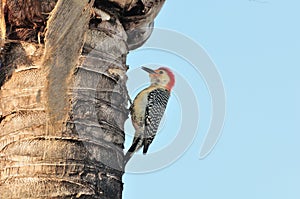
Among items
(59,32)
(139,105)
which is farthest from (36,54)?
(139,105)

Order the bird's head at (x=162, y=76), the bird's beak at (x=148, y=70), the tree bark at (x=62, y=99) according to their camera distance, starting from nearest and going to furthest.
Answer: the tree bark at (x=62, y=99)
the bird's beak at (x=148, y=70)
the bird's head at (x=162, y=76)

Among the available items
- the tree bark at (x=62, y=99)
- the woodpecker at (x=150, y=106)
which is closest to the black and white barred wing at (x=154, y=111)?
the woodpecker at (x=150, y=106)

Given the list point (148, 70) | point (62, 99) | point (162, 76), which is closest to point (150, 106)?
point (148, 70)

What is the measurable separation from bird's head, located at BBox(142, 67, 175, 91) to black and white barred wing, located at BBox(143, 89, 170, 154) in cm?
10

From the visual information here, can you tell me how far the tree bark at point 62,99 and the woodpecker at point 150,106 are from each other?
110 centimetres

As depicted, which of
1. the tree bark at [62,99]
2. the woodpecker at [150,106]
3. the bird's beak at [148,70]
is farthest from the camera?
the bird's beak at [148,70]

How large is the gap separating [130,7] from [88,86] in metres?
0.48

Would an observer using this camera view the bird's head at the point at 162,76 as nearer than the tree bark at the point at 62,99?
No

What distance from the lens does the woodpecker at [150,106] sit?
13.6 feet

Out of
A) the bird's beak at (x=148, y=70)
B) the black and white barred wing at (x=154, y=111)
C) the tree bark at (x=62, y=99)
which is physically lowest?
the tree bark at (x=62, y=99)

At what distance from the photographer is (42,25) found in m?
2.76

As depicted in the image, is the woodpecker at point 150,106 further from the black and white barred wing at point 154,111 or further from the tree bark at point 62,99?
the tree bark at point 62,99

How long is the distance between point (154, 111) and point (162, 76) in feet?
1.75

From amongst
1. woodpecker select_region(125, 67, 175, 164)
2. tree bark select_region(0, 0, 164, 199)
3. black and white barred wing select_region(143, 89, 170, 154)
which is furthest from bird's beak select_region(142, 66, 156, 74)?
tree bark select_region(0, 0, 164, 199)
